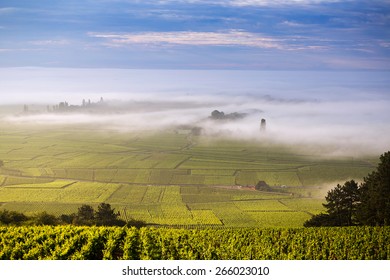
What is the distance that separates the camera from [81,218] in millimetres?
14117

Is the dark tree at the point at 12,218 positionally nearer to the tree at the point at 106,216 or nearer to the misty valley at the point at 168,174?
the misty valley at the point at 168,174

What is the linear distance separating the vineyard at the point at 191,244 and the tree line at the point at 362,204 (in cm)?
253

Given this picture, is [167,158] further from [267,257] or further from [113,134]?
[267,257]

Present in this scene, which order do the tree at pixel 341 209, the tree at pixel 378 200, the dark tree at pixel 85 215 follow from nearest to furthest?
the tree at pixel 378 200
the tree at pixel 341 209
the dark tree at pixel 85 215

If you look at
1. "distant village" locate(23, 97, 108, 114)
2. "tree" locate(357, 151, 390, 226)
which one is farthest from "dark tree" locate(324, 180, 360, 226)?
"distant village" locate(23, 97, 108, 114)

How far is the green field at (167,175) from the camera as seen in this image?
598 inches

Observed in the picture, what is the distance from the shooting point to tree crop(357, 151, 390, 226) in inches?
493

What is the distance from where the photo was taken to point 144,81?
17125 mm

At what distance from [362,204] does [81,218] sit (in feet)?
23.6

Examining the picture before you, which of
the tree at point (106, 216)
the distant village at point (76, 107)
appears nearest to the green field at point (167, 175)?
the distant village at point (76, 107)

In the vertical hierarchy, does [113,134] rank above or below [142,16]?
below

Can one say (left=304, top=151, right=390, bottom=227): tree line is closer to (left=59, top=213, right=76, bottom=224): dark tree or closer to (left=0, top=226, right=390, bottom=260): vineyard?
(left=0, top=226, right=390, bottom=260): vineyard
